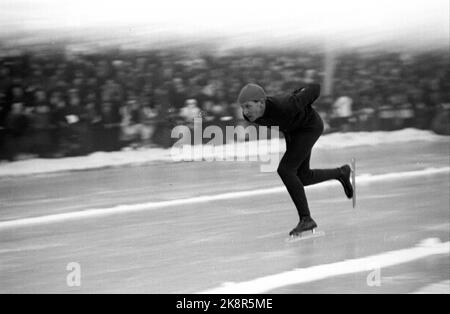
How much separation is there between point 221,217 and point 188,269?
1.41 meters

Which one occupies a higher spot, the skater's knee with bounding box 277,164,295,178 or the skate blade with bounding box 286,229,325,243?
the skater's knee with bounding box 277,164,295,178

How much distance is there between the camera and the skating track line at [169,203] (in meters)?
5.89

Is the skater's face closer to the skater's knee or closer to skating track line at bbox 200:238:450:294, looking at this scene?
the skater's knee

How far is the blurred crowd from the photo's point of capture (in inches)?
304

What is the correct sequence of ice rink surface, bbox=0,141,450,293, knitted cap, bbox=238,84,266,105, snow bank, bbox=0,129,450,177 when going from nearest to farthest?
1. ice rink surface, bbox=0,141,450,293
2. knitted cap, bbox=238,84,266,105
3. snow bank, bbox=0,129,450,177

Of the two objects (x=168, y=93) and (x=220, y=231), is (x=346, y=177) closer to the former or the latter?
(x=220, y=231)

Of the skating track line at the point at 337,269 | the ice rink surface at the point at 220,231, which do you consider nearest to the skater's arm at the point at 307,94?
the ice rink surface at the point at 220,231

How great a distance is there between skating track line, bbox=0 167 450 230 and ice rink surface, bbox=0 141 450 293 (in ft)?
0.04

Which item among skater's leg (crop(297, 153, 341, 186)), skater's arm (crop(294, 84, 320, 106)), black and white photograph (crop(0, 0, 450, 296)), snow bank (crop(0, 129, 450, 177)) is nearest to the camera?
black and white photograph (crop(0, 0, 450, 296))

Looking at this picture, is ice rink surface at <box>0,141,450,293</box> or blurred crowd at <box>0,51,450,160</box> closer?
ice rink surface at <box>0,141,450,293</box>

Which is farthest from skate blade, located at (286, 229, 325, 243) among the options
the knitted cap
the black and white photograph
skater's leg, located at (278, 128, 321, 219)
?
the knitted cap

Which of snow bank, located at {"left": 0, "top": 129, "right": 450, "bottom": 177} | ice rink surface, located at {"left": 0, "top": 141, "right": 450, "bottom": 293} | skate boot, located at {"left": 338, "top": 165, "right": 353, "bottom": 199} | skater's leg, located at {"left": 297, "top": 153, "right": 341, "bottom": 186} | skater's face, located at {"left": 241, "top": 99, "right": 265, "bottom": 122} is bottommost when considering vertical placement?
snow bank, located at {"left": 0, "top": 129, "right": 450, "bottom": 177}

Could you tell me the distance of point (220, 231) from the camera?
5383mm

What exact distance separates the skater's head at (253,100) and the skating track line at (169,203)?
1.63m
